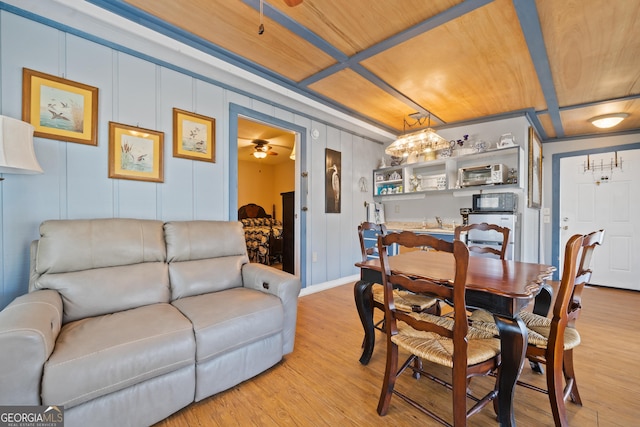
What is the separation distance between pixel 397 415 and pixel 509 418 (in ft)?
1.72

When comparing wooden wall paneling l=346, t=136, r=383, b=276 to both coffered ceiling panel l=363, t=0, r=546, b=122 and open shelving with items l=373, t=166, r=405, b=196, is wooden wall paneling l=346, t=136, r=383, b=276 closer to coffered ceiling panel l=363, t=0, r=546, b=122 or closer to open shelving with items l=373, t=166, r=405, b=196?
open shelving with items l=373, t=166, r=405, b=196

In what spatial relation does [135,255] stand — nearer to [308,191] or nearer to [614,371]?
[308,191]

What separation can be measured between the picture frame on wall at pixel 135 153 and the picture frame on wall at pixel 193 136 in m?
0.15

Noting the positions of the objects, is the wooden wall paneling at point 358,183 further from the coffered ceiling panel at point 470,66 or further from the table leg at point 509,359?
the table leg at point 509,359

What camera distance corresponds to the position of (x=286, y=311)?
191cm

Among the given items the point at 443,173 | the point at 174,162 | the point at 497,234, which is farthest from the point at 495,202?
the point at 174,162

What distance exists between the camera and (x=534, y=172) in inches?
157

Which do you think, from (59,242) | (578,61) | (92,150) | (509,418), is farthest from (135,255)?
(578,61)

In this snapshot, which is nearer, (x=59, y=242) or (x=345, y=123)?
(x=59, y=242)

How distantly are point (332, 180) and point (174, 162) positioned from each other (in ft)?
7.23

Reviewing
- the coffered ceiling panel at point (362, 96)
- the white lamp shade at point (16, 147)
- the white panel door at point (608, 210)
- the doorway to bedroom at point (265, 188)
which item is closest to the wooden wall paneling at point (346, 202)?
the coffered ceiling panel at point (362, 96)

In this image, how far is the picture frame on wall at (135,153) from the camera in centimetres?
212

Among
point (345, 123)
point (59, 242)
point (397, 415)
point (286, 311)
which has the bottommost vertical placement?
point (397, 415)

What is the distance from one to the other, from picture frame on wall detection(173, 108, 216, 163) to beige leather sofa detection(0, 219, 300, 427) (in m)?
0.77
